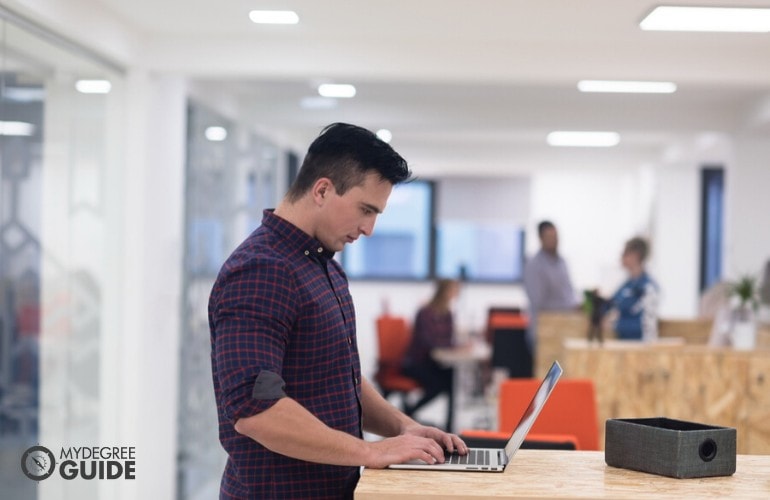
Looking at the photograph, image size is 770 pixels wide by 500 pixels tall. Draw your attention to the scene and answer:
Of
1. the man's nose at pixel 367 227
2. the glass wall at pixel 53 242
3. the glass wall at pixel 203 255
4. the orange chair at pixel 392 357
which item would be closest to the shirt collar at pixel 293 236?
the man's nose at pixel 367 227

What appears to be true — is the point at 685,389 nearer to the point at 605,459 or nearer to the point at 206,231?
the point at 206,231

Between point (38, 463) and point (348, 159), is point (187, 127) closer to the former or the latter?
point (38, 463)

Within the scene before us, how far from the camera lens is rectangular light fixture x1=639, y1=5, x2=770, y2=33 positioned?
15.9 feet

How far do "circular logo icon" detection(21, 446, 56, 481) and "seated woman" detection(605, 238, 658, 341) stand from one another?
4.23m

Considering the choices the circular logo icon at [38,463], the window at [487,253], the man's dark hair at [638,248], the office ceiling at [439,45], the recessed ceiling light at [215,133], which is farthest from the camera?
the window at [487,253]

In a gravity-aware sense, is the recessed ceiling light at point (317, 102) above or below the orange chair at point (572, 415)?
above

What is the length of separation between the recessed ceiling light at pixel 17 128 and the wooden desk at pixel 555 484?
2.57m

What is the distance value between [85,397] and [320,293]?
10.7 feet

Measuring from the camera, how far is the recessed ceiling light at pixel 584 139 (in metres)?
10.1

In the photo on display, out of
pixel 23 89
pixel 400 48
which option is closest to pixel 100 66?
pixel 23 89

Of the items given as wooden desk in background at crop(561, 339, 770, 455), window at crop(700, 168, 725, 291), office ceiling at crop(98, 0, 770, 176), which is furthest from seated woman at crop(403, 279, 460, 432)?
window at crop(700, 168, 725, 291)

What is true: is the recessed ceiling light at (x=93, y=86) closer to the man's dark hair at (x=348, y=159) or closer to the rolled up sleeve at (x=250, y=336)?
the man's dark hair at (x=348, y=159)

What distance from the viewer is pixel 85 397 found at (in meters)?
5.33

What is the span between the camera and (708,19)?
5039mm
